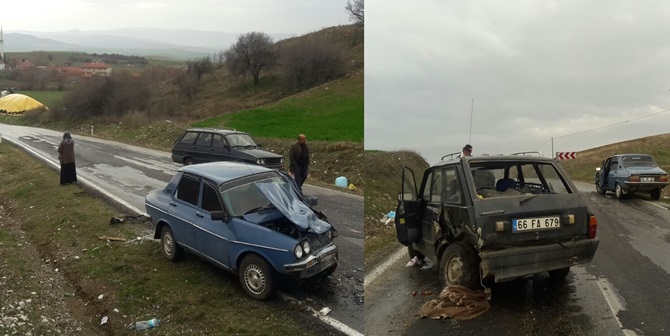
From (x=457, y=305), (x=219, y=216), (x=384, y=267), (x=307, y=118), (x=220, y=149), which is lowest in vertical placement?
(x=384, y=267)

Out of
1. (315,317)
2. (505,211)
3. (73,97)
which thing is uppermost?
(73,97)

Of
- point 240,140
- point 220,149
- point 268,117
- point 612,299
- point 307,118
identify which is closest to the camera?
point 612,299

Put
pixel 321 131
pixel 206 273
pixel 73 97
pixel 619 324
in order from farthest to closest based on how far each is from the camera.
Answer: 1. pixel 73 97
2. pixel 321 131
3. pixel 206 273
4. pixel 619 324

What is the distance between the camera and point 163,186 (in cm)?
1417

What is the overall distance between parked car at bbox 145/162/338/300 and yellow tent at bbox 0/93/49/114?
39747mm

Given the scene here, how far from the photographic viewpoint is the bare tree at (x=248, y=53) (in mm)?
43509

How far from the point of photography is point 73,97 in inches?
1385

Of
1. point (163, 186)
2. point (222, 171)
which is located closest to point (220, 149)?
point (163, 186)

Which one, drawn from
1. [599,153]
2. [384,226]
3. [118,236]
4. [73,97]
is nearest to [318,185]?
[384,226]

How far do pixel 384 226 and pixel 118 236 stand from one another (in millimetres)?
4732

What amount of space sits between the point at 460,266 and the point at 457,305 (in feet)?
1.72

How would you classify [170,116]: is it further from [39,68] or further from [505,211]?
[505,211]

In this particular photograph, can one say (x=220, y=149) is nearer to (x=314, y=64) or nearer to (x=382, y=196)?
(x=314, y=64)

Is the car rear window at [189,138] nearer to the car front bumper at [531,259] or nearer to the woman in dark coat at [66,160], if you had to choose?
the woman in dark coat at [66,160]
